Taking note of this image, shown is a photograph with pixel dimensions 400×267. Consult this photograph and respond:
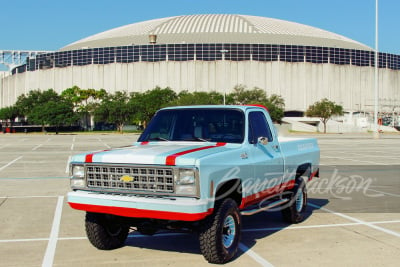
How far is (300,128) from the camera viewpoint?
102562mm

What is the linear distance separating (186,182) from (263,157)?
2.00 metres

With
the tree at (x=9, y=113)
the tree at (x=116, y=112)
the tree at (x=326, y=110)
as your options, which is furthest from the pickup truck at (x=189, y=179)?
the tree at (x=9, y=113)

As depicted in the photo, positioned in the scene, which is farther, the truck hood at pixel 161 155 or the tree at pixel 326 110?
the tree at pixel 326 110

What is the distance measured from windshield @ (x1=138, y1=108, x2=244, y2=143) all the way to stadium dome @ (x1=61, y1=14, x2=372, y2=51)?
105 m

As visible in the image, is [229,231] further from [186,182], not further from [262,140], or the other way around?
[262,140]

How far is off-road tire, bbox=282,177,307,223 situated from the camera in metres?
8.42

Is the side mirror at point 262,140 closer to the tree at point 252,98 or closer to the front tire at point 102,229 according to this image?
the front tire at point 102,229

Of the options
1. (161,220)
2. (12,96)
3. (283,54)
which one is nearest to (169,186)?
(161,220)

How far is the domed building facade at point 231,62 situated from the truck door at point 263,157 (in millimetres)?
102042

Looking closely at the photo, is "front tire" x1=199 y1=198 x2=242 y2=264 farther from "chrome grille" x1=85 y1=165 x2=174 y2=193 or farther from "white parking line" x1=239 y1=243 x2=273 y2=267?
"chrome grille" x1=85 y1=165 x2=174 y2=193

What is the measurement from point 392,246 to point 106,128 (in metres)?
113

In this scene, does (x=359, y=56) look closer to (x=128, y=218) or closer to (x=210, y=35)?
(x=210, y=35)

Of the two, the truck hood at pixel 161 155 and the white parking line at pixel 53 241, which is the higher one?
the truck hood at pixel 161 155

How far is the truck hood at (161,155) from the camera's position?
5.87 metres
